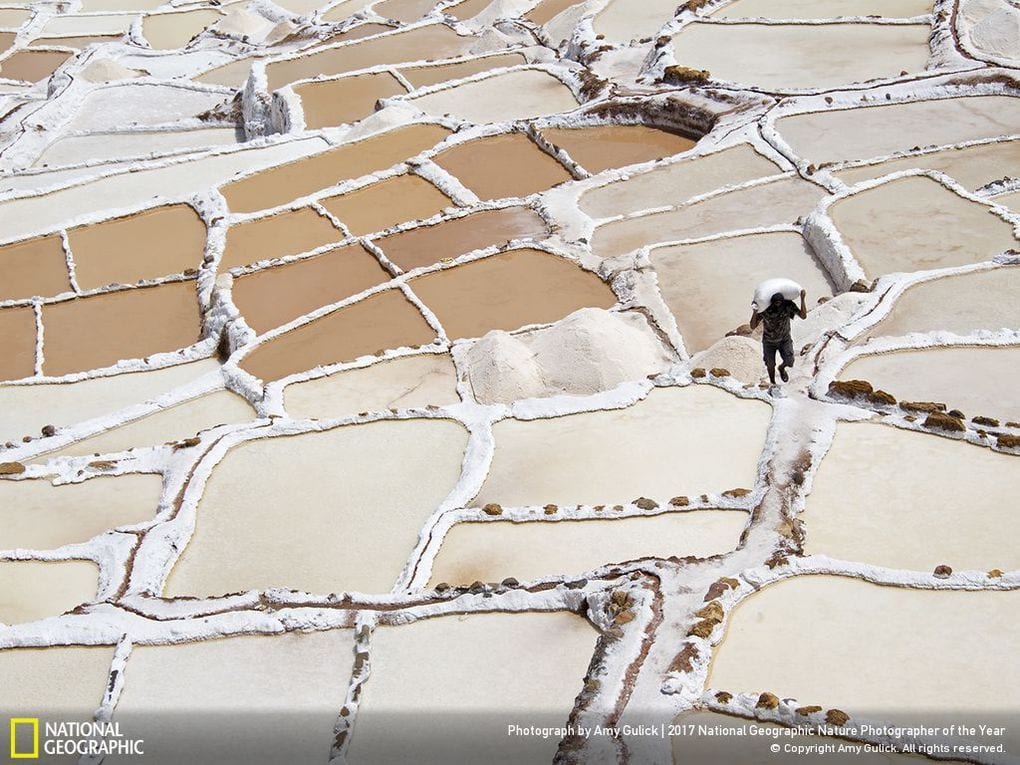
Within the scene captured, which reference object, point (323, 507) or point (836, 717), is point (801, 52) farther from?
point (836, 717)

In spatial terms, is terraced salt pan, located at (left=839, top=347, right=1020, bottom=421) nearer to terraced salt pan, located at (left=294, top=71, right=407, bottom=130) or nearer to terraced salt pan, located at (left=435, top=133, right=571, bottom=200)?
terraced salt pan, located at (left=435, top=133, right=571, bottom=200)

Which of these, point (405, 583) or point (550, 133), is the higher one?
point (550, 133)

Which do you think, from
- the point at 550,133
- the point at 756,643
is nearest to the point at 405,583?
the point at 756,643

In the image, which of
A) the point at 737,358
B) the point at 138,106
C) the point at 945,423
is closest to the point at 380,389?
the point at 737,358

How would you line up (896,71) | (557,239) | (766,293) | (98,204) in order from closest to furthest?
(766,293) < (557,239) < (98,204) < (896,71)

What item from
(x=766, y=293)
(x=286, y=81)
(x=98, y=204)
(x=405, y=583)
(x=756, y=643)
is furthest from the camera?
(x=286, y=81)

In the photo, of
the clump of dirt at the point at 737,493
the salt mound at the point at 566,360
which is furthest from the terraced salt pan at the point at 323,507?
the clump of dirt at the point at 737,493

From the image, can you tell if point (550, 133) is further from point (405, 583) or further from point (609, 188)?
point (405, 583)
